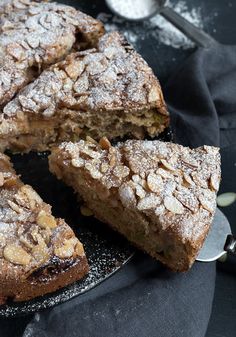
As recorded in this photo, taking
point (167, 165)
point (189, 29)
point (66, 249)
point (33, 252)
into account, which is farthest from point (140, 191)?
point (189, 29)

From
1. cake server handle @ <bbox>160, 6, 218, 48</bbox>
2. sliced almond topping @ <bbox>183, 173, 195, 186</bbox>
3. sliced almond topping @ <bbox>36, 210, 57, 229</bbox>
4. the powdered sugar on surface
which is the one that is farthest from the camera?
the powdered sugar on surface

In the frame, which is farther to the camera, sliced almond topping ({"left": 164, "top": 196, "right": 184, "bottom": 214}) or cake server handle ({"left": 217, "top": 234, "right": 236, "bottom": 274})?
cake server handle ({"left": 217, "top": 234, "right": 236, "bottom": 274})

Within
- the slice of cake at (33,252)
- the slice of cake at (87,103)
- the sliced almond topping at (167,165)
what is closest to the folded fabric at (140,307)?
the slice of cake at (33,252)

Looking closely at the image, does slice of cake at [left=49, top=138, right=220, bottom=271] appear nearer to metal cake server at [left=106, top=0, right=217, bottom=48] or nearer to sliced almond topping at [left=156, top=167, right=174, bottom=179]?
sliced almond topping at [left=156, top=167, right=174, bottom=179]

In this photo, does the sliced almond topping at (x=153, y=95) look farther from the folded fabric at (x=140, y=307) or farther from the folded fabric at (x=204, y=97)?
the folded fabric at (x=140, y=307)

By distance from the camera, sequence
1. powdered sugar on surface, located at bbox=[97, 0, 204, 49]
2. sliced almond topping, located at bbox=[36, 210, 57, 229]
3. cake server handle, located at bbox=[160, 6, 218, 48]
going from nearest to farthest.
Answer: sliced almond topping, located at bbox=[36, 210, 57, 229] < cake server handle, located at bbox=[160, 6, 218, 48] < powdered sugar on surface, located at bbox=[97, 0, 204, 49]

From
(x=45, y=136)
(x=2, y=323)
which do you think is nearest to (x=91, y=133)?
(x=45, y=136)

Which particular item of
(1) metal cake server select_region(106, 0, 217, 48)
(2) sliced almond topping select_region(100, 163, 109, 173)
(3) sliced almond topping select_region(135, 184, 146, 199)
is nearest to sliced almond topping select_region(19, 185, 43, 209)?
(2) sliced almond topping select_region(100, 163, 109, 173)

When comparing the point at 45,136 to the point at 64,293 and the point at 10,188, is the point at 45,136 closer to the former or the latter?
the point at 10,188
